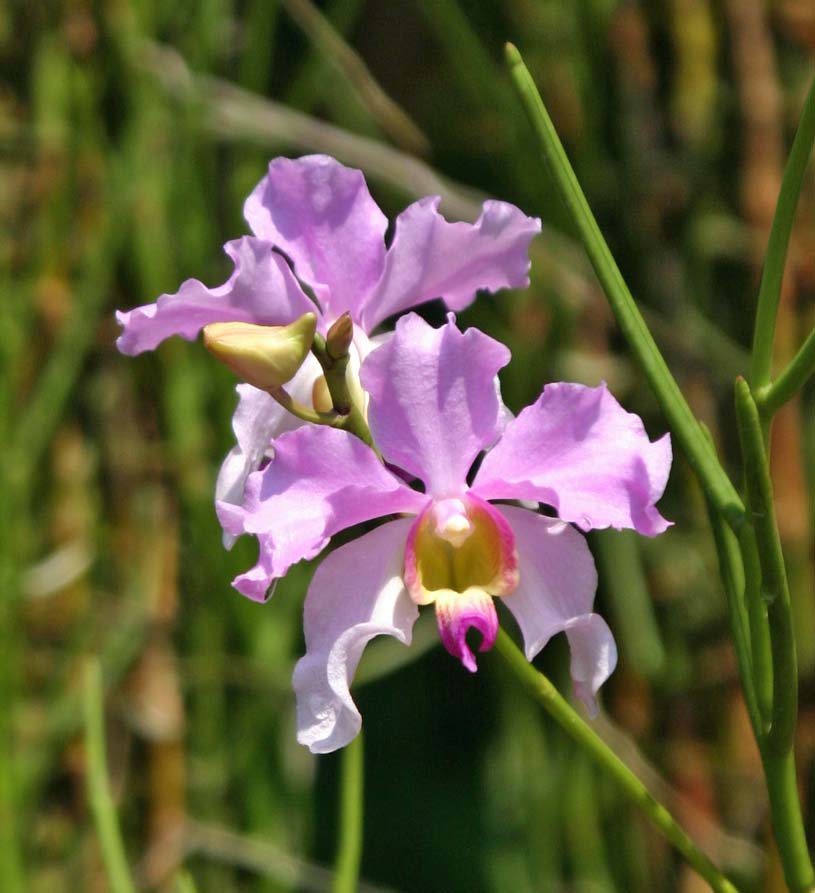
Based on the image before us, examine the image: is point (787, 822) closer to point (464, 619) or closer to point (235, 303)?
point (464, 619)

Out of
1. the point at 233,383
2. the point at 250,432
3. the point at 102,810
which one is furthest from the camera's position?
the point at 233,383

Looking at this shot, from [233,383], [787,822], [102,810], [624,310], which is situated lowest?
[233,383]

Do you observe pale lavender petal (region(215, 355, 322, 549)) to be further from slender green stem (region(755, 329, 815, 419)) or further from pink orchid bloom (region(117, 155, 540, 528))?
slender green stem (region(755, 329, 815, 419))

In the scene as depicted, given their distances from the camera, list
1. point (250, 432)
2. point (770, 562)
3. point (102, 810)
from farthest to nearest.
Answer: point (102, 810) < point (250, 432) < point (770, 562)

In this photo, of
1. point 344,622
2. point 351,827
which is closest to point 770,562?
point 344,622

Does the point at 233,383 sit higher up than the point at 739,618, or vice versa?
the point at 739,618

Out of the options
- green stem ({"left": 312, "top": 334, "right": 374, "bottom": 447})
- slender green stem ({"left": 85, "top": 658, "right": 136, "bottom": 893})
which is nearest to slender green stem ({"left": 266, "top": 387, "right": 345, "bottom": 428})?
green stem ({"left": 312, "top": 334, "right": 374, "bottom": 447})

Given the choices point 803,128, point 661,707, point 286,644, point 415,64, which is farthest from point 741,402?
point 415,64
